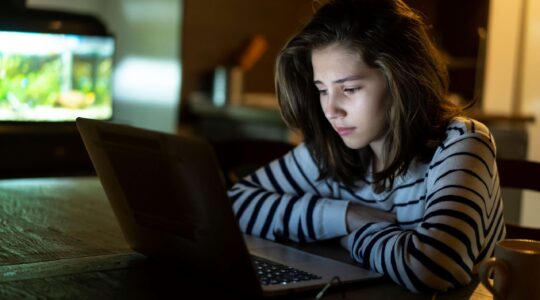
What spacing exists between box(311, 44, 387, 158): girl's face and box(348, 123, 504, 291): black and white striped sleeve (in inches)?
4.5

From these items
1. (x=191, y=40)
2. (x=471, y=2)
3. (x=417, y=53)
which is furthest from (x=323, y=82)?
(x=471, y=2)

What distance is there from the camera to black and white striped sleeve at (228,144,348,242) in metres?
1.22

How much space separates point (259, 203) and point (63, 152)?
6.69 ft

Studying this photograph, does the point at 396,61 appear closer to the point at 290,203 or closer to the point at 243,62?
the point at 290,203

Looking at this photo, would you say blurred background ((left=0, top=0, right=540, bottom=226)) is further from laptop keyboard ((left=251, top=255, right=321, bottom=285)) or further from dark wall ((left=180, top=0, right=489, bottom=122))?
laptop keyboard ((left=251, top=255, right=321, bottom=285))

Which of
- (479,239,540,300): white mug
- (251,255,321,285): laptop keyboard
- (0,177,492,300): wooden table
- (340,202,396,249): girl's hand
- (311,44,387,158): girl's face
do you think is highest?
(311,44,387,158): girl's face

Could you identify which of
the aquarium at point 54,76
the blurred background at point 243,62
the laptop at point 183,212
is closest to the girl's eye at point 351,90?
the laptop at point 183,212

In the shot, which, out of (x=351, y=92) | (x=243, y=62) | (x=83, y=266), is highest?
(x=351, y=92)

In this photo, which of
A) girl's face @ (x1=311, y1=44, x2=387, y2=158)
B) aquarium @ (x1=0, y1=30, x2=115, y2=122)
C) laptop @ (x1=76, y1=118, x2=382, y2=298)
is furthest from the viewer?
aquarium @ (x1=0, y1=30, x2=115, y2=122)

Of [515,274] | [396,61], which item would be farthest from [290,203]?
[515,274]

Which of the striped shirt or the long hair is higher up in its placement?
the long hair

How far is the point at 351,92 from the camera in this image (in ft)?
3.85

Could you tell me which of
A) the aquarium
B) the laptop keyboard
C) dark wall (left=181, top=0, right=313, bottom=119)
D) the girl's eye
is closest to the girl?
the girl's eye

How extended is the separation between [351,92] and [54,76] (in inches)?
83.4
